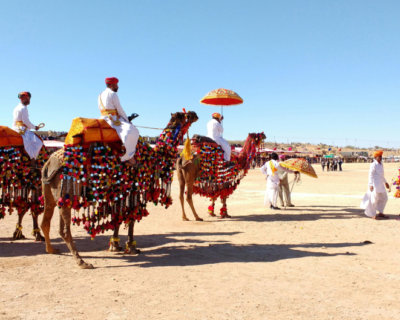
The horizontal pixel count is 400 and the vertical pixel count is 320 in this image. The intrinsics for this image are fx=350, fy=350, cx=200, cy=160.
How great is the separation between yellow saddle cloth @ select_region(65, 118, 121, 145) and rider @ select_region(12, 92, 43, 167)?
192cm

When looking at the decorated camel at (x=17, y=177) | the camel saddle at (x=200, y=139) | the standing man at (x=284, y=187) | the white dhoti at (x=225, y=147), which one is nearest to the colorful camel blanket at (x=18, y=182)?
the decorated camel at (x=17, y=177)

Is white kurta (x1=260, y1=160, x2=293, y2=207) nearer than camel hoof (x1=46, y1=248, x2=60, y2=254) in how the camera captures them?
No

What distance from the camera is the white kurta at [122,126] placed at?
5977mm

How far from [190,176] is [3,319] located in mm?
6712

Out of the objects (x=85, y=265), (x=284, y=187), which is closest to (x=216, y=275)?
(x=85, y=265)

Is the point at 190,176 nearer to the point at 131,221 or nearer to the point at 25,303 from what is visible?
the point at 131,221

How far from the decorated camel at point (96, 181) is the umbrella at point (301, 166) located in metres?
6.12

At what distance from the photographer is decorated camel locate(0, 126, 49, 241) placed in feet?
23.2

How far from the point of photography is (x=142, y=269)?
18.3 ft

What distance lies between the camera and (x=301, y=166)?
1152 cm

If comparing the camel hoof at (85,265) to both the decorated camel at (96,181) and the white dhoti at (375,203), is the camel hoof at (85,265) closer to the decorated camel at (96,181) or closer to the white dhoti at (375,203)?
the decorated camel at (96,181)

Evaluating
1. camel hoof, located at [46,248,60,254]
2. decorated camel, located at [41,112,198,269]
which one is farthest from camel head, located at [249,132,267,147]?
camel hoof, located at [46,248,60,254]

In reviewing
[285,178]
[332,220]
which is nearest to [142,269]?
[332,220]

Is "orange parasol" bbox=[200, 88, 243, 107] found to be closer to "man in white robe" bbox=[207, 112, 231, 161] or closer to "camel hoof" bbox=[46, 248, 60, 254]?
"man in white robe" bbox=[207, 112, 231, 161]
